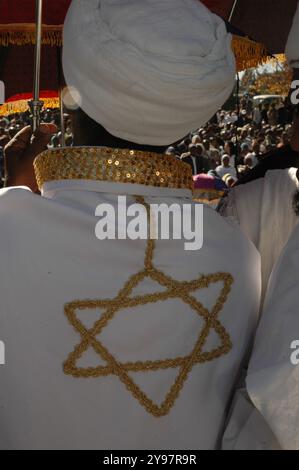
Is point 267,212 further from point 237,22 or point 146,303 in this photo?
point 237,22

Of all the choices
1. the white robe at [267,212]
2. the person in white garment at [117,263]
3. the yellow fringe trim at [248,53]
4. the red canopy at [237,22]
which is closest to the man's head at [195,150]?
the red canopy at [237,22]

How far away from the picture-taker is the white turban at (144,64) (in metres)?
1.68

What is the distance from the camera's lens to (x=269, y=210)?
2.12m

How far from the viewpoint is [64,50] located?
5.90ft

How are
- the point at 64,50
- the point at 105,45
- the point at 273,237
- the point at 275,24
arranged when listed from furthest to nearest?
the point at 275,24, the point at 273,237, the point at 64,50, the point at 105,45

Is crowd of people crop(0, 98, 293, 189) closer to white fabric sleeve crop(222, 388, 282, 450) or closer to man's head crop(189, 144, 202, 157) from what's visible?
man's head crop(189, 144, 202, 157)

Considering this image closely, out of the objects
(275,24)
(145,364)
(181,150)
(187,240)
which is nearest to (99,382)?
(145,364)

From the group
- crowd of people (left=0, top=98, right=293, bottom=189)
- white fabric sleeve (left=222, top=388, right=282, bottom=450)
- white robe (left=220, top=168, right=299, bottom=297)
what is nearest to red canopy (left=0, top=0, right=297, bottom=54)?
white robe (left=220, top=168, right=299, bottom=297)

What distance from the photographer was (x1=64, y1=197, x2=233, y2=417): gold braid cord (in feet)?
5.68

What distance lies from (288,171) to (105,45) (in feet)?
2.50

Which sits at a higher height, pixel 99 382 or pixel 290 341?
pixel 290 341

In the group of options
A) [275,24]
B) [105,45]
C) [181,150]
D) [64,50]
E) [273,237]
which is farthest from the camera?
[181,150]
